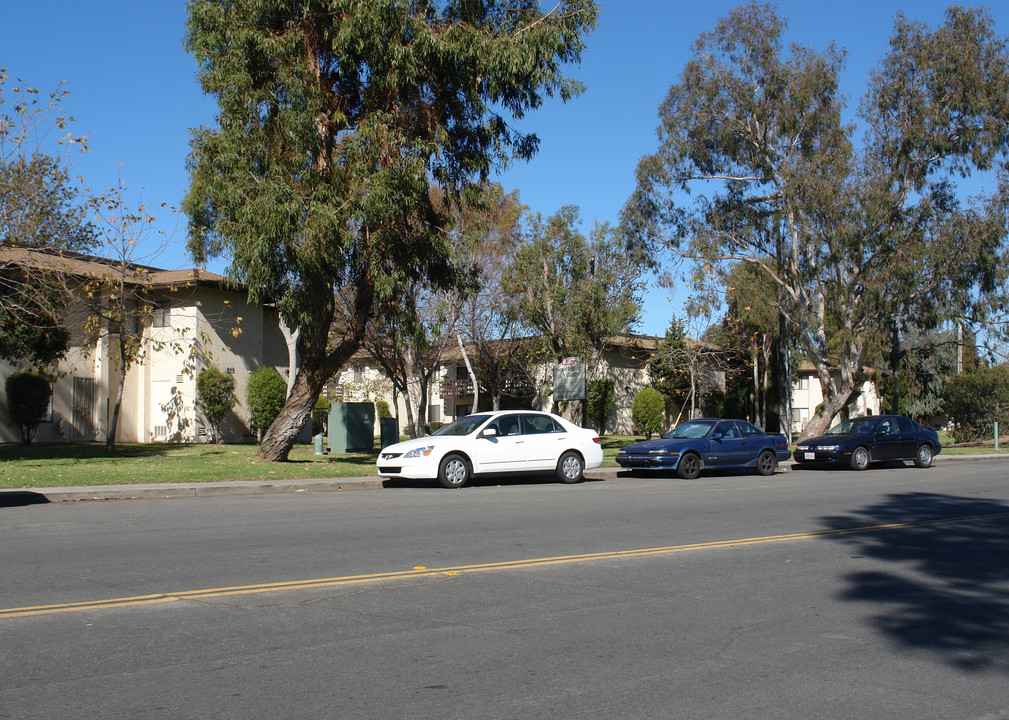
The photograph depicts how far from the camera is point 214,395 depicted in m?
29.5

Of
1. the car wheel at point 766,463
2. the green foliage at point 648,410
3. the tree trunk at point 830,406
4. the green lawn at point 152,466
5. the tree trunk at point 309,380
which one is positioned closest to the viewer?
the green lawn at point 152,466

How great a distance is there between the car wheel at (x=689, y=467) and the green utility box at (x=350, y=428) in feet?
30.4

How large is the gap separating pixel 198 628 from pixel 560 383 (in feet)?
65.6

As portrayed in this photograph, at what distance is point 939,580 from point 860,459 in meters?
16.1

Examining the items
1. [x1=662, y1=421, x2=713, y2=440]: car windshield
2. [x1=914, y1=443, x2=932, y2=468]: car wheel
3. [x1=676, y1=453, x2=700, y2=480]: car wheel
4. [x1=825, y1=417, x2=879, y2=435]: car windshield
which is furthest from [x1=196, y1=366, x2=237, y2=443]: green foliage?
[x1=914, y1=443, x2=932, y2=468]: car wheel

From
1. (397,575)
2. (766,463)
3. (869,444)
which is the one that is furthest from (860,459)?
(397,575)

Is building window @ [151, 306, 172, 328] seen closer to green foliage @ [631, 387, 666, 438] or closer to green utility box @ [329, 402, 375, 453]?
green utility box @ [329, 402, 375, 453]

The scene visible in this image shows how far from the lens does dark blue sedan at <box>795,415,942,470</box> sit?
2314 cm

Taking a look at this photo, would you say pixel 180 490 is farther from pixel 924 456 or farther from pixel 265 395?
pixel 924 456

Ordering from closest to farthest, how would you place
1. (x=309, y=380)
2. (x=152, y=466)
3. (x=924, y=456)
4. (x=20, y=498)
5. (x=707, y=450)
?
(x=20, y=498)
(x=152, y=466)
(x=707, y=450)
(x=309, y=380)
(x=924, y=456)

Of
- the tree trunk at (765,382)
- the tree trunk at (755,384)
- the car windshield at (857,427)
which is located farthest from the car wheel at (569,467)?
the tree trunk at (765,382)

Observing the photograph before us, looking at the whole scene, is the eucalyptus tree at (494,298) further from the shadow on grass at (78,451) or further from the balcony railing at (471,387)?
the shadow on grass at (78,451)

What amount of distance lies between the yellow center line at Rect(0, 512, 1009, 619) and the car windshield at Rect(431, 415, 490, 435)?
773 cm

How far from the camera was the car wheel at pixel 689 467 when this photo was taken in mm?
20031
